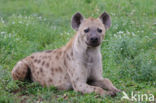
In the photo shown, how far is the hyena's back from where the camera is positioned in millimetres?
5168

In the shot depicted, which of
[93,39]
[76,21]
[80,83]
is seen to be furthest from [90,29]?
[80,83]

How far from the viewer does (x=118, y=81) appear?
5336 mm

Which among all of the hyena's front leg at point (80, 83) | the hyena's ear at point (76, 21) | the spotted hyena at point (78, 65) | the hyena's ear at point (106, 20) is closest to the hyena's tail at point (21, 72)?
the spotted hyena at point (78, 65)

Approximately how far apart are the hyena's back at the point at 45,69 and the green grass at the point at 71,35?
12cm

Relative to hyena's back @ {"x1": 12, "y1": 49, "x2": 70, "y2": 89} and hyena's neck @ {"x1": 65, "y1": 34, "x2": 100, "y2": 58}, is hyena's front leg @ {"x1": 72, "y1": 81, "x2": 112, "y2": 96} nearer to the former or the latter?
hyena's back @ {"x1": 12, "y1": 49, "x2": 70, "y2": 89}

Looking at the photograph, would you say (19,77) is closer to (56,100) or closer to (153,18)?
(56,100)

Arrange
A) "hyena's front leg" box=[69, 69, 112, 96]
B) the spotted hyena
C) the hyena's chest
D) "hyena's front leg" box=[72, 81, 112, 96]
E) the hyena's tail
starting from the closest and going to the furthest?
"hyena's front leg" box=[72, 81, 112, 96] → "hyena's front leg" box=[69, 69, 112, 96] → the spotted hyena → the hyena's chest → the hyena's tail

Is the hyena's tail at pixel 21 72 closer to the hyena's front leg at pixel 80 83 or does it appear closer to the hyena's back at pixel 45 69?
the hyena's back at pixel 45 69

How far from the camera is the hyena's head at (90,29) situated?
4.76m

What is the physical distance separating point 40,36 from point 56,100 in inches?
128

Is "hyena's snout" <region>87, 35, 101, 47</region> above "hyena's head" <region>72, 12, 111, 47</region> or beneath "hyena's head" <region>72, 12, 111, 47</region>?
beneath

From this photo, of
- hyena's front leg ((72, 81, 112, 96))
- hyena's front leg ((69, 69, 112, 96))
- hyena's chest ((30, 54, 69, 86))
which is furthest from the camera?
hyena's chest ((30, 54, 69, 86))

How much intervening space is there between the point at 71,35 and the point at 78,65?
2.42 m

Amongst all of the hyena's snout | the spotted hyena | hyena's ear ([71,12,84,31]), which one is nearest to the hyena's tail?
the spotted hyena
